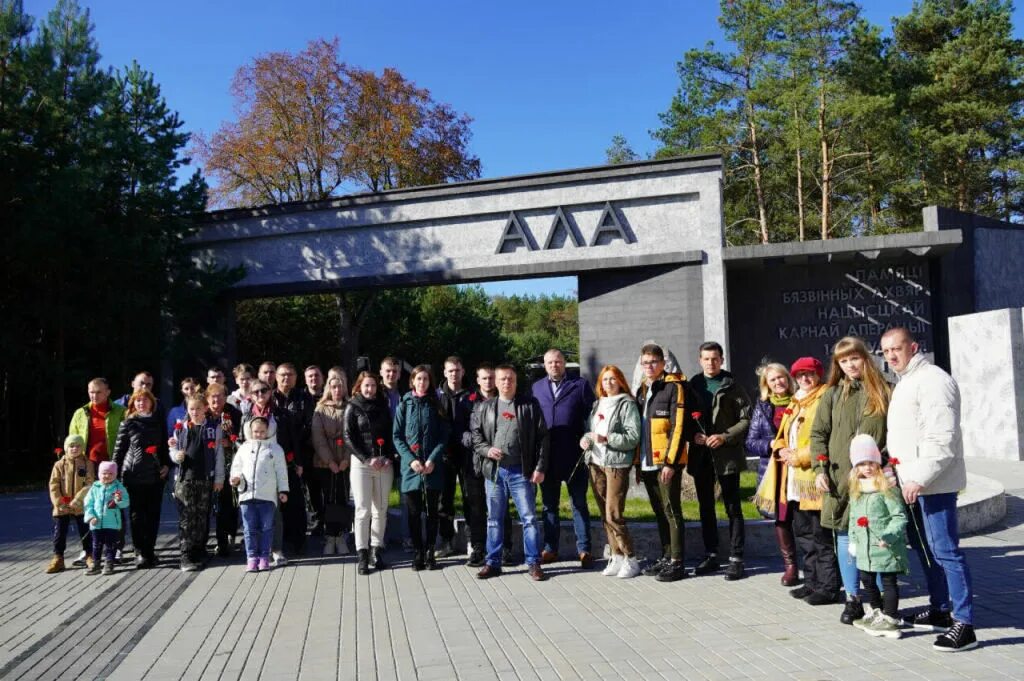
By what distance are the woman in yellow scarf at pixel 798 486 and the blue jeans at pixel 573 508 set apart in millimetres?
1616

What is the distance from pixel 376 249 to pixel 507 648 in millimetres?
14292

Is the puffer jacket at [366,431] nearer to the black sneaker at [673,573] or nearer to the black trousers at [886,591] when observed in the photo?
the black sneaker at [673,573]

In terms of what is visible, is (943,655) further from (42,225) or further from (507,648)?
(42,225)

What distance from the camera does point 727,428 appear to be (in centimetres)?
697

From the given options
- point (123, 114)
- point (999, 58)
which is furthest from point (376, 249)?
point (999, 58)

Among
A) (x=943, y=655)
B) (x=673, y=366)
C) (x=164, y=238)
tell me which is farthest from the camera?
(x=164, y=238)

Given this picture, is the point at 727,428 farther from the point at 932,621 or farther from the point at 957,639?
the point at 957,639

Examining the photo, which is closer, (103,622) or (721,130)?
(103,622)

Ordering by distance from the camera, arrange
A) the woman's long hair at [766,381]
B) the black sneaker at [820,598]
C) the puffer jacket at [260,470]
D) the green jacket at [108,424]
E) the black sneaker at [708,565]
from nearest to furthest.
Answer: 1. the black sneaker at [820,598]
2. the woman's long hair at [766,381]
3. the black sneaker at [708,565]
4. the puffer jacket at [260,470]
5. the green jacket at [108,424]

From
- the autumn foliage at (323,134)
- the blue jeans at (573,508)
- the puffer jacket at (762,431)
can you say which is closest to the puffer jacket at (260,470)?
the blue jeans at (573,508)

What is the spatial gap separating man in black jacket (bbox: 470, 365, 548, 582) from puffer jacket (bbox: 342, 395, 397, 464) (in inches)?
38.0

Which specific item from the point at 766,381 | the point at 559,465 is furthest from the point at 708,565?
the point at 766,381

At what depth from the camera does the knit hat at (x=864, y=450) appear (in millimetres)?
5059

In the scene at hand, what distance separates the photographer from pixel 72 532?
33.6 feet
